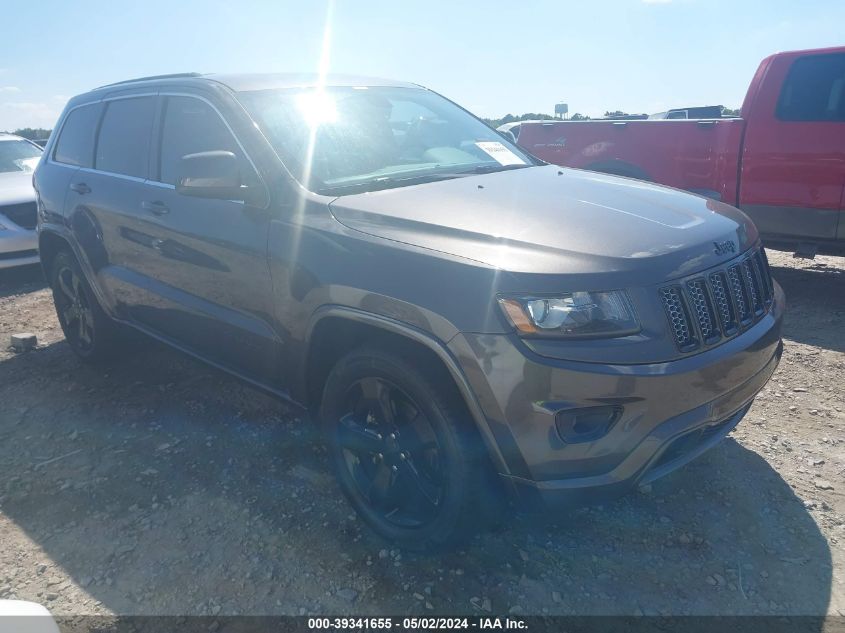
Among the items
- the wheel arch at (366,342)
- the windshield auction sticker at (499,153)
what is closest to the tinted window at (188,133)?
the wheel arch at (366,342)

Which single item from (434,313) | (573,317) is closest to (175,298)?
(434,313)

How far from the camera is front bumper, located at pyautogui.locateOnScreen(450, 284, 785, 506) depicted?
2104mm

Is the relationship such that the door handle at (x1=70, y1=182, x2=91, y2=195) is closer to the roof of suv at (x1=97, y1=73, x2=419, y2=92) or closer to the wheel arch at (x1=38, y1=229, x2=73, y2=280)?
the wheel arch at (x1=38, y1=229, x2=73, y2=280)

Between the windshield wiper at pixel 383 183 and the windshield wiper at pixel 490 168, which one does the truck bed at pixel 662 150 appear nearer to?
the windshield wiper at pixel 490 168

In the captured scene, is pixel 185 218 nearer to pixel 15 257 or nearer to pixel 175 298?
pixel 175 298

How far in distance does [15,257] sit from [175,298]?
5.12 m

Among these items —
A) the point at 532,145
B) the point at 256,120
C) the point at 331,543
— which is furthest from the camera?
the point at 532,145

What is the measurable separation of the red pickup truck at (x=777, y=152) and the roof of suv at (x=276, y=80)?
3403mm

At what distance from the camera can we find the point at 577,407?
211 cm

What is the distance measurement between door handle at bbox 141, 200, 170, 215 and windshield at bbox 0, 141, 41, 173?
6.30 m

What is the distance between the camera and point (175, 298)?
3566 mm

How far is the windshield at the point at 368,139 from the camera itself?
3000 mm

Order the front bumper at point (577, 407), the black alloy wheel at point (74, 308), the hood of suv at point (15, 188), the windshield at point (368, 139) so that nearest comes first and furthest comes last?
the front bumper at point (577, 407) → the windshield at point (368, 139) → the black alloy wheel at point (74, 308) → the hood of suv at point (15, 188)

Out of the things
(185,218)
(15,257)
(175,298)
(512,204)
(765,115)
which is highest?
(765,115)
